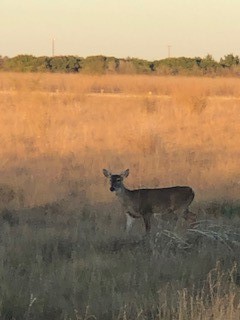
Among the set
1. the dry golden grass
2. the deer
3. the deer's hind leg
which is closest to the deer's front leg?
the deer

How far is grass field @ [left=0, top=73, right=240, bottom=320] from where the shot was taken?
26.1 ft

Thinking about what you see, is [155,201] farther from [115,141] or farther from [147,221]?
[115,141]

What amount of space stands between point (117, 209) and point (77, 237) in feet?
7.33

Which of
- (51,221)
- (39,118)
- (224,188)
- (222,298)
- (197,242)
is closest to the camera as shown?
(222,298)

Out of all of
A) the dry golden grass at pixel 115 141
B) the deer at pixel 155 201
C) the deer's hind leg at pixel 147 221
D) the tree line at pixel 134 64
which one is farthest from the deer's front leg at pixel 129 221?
the tree line at pixel 134 64

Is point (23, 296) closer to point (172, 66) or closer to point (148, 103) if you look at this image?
point (148, 103)

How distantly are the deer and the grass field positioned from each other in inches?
9.8

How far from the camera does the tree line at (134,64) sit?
67.2 m

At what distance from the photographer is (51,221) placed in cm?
1206

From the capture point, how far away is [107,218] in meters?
12.3

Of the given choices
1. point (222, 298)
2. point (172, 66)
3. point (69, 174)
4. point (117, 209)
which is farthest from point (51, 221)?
point (172, 66)

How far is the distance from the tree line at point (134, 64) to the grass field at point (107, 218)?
40037 millimetres

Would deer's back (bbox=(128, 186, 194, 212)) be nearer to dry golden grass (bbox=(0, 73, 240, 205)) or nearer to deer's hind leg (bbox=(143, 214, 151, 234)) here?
deer's hind leg (bbox=(143, 214, 151, 234))

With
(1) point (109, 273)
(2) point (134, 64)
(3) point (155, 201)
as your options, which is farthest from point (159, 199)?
(2) point (134, 64)
